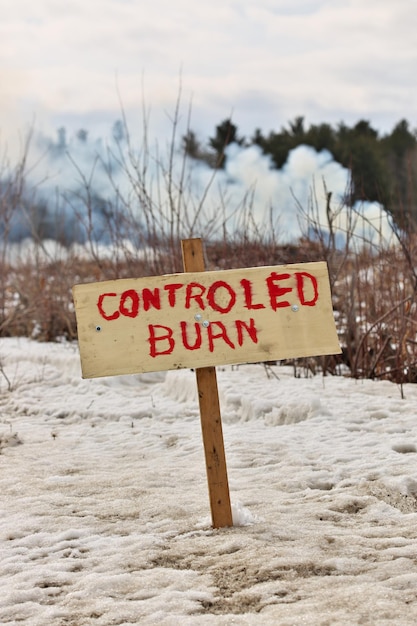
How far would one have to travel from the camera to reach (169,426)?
13.4 feet

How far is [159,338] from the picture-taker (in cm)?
233

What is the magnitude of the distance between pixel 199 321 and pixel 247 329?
0.50 ft

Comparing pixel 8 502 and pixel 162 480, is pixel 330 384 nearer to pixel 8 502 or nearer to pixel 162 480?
pixel 162 480

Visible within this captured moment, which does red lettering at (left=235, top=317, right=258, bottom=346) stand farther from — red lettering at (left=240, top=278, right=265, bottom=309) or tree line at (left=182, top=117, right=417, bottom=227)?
tree line at (left=182, top=117, right=417, bottom=227)

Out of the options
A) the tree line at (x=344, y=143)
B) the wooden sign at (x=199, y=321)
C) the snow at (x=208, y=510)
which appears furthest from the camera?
the tree line at (x=344, y=143)

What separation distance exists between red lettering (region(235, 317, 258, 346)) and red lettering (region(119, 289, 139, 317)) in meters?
0.32

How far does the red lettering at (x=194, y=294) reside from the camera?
92.1 inches

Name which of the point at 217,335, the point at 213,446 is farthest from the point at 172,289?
the point at 213,446

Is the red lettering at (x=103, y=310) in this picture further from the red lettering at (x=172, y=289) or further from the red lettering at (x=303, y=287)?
the red lettering at (x=303, y=287)

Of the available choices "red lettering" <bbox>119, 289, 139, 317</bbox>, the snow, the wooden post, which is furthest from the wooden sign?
the snow

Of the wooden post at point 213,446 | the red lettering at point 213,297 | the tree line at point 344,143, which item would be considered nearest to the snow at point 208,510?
the wooden post at point 213,446

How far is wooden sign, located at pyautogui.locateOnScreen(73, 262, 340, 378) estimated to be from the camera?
2.32 meters

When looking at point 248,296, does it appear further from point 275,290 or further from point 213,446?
point 213,446

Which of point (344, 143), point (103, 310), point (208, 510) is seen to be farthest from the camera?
point (344, 143)
